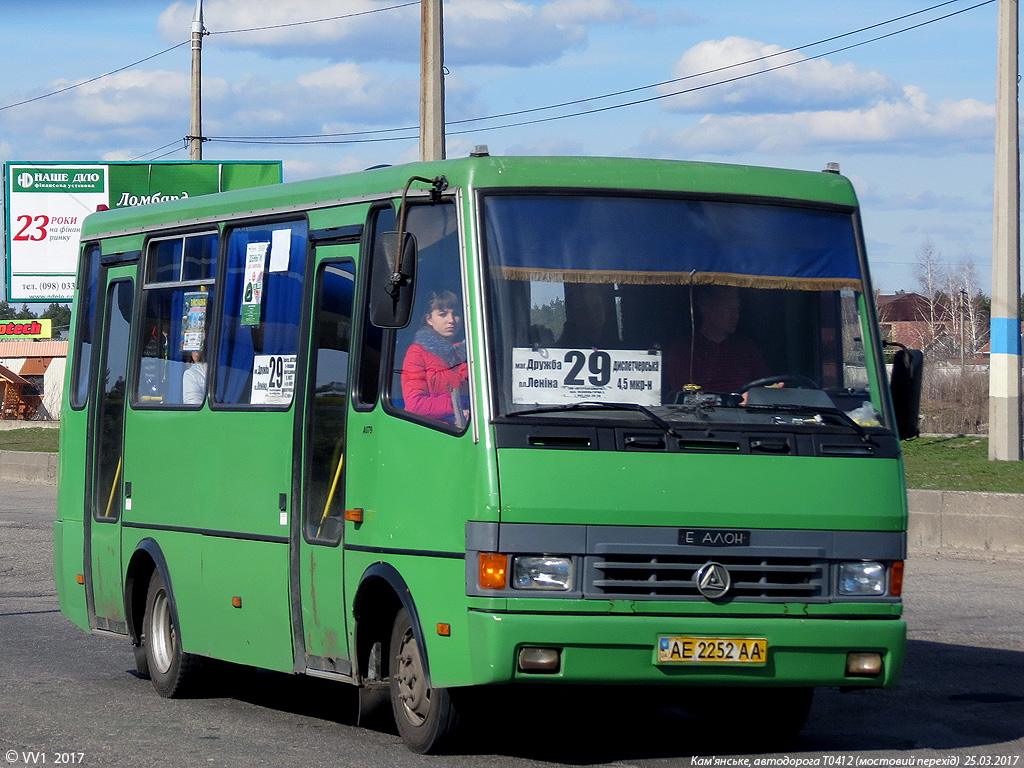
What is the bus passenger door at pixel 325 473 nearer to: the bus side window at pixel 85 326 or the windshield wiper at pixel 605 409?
the windshield wiper at pixel 605 409

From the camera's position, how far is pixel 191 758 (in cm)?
723

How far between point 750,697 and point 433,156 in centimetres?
1357

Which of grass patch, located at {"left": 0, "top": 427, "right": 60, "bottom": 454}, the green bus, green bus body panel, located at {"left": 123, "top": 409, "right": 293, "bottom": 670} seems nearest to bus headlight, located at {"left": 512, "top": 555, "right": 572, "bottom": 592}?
the green bus

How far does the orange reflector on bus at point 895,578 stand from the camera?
703cm

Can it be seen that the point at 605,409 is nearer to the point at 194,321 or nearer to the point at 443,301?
the point at 443,301

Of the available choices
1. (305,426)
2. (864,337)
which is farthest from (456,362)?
(864,337)

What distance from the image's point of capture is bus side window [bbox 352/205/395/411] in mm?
7582

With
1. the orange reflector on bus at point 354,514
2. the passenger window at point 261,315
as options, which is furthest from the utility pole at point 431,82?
the orange reflector on bus at point 354,514

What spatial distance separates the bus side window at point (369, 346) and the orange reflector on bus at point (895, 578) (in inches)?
95.7

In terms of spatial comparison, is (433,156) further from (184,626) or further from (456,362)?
(456,362)

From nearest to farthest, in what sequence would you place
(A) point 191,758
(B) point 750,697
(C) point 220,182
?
(A) point 191,758 → (B) point 750,697 → (C) point 220,182

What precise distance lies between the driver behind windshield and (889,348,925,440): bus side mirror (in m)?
0.74

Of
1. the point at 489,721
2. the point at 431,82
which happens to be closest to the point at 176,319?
the point at 489,721

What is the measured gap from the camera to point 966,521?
17.0m
